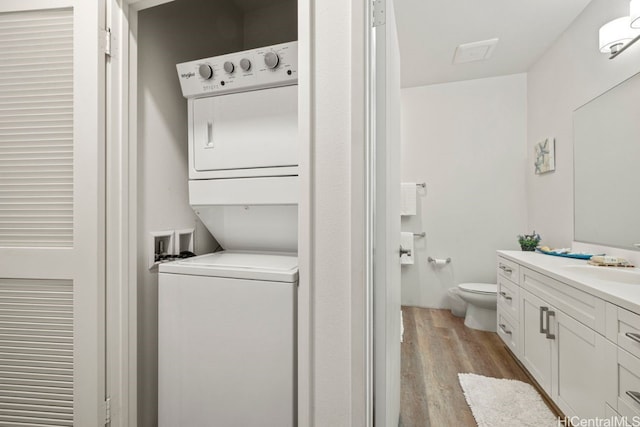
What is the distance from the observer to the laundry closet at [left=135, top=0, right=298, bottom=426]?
1080mm

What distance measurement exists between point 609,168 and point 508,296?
1.14 metres

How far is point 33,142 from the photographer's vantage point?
3.64 ft

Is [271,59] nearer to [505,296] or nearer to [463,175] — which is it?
[505,296]

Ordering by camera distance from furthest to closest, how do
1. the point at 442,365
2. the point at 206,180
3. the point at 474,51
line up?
the point at 474,51 < the point at 442,365 < the point at 206,180

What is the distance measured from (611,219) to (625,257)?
0.26 meters

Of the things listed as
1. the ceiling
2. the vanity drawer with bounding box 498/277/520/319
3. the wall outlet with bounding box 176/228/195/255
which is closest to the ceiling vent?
the ceiling

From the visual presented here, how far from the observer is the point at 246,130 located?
3.97ft

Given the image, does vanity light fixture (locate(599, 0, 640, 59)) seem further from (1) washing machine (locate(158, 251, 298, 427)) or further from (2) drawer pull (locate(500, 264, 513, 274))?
(1) washing machine (locate(158, 251, 298, 427))

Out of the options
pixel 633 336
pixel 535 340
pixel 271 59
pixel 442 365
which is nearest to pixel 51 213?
pixel 271 59

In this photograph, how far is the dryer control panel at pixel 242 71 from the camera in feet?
3.59

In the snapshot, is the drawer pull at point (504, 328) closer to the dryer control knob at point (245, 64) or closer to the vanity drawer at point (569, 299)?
the vanity drawer at point (569, 299)

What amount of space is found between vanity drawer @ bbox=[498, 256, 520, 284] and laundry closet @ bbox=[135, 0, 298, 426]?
186 centimetres

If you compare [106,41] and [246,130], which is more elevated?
[106,41]

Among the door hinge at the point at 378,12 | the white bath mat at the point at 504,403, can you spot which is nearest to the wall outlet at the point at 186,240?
the door hinge at the point at 378,12
